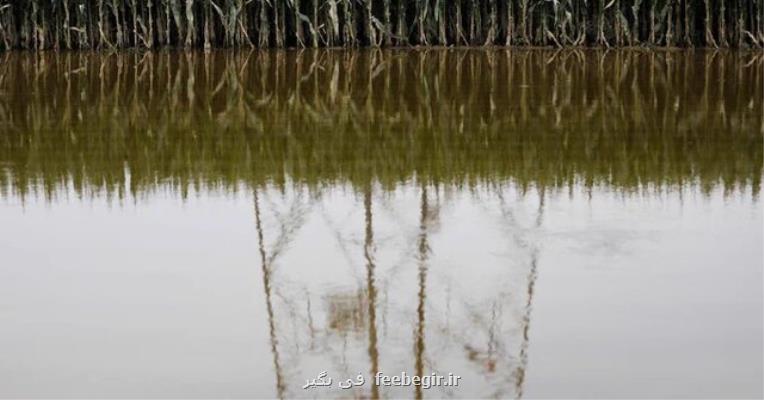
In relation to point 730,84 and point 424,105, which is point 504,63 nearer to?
→ point 730,84

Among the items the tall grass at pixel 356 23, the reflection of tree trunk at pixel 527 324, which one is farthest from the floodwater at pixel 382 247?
the tall grass at pixel 356 23

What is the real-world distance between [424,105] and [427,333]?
19.7 feet

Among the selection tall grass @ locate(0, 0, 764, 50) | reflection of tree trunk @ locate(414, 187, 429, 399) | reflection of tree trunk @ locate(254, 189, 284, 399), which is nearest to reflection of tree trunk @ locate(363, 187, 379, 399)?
reflection of tree trunk @ locate(414, 187, 429, 399)

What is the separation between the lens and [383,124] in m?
9.98

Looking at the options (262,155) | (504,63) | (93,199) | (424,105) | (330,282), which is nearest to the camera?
(330,282)

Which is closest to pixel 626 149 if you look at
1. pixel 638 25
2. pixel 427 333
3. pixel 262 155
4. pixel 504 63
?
pixel 262 155

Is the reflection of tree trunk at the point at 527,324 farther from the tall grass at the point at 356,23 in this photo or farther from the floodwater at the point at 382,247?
the tall grass at the point at 356,23

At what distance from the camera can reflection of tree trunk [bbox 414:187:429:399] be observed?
494 centimetres

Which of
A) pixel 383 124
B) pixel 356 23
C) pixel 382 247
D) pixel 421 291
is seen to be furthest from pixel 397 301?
pixel 356 23

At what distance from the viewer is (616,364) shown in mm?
4883

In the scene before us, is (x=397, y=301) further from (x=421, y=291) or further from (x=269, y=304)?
(x=269, y=304)

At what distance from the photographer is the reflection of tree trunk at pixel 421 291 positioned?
4941 mm

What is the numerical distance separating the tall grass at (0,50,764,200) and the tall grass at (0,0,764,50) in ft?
6.31

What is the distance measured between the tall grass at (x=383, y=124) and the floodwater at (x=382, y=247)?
0.13ft
